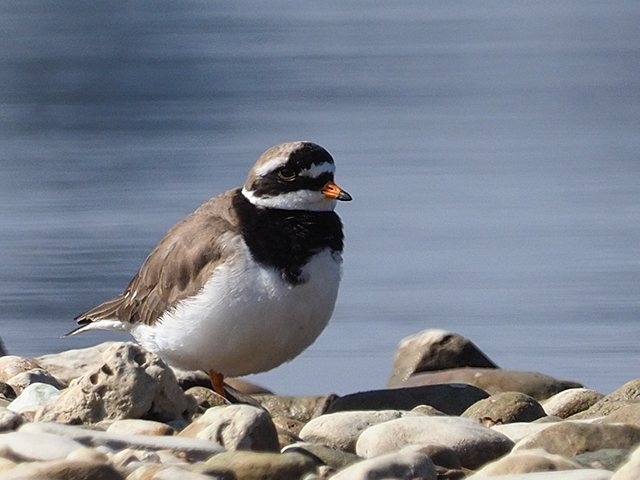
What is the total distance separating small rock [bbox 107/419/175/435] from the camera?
5.14 meters

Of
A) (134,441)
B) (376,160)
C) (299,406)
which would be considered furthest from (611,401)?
(376,160)

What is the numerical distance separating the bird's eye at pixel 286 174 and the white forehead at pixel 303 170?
2 cm

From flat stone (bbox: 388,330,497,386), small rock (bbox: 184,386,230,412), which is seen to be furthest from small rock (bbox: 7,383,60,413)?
flat stone (bbox: 388,330,497,386)

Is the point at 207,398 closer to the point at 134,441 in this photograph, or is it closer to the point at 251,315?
the point at 251,315

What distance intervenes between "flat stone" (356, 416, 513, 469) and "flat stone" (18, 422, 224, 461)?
64 cm

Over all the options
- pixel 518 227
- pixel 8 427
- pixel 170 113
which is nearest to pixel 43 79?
pixel 170 113

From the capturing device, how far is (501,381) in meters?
7.48

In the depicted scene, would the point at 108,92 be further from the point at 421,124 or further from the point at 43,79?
the point at 421,124

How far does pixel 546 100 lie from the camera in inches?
757

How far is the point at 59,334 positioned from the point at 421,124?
25.6 feet

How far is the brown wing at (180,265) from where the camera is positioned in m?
7.02

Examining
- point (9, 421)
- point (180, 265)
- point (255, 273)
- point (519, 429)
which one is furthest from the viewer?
point (180, 265)

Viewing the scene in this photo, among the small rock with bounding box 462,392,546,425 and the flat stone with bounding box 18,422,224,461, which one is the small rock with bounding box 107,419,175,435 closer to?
the flat stone with bounding box 18,422,224,461

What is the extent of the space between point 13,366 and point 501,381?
211 centimetres
